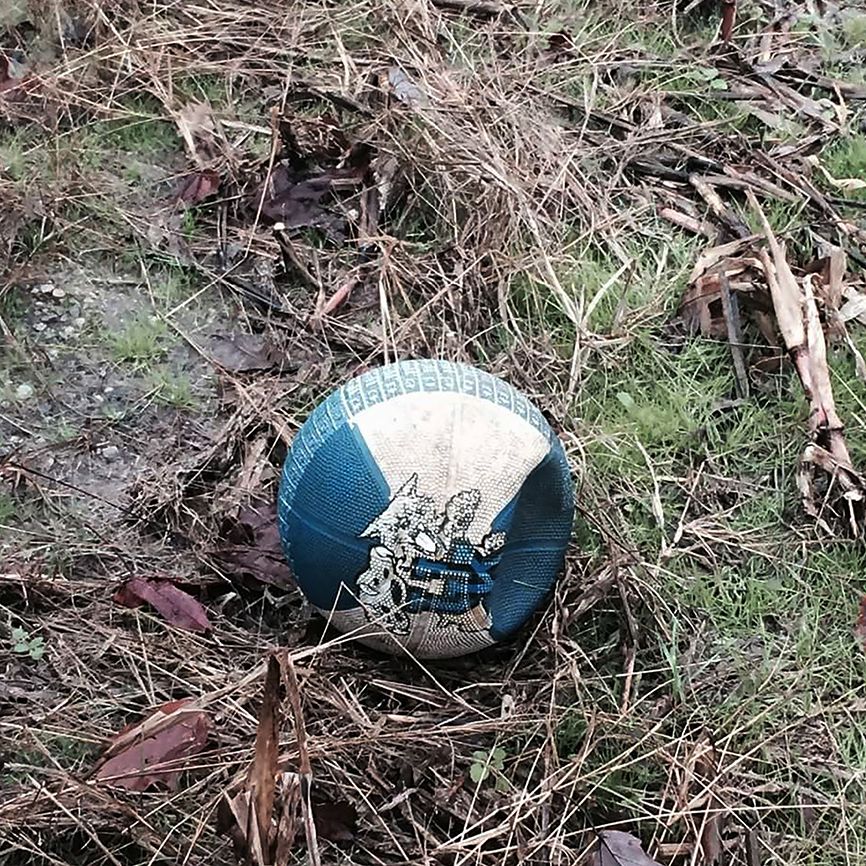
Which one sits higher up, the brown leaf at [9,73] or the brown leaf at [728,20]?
the brown leaf at [9,73]

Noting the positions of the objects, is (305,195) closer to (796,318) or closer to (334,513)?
(796,318)

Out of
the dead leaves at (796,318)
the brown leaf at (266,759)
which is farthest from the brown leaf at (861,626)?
the brown leaf at (266,759)

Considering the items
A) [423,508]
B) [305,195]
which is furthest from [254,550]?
[305,195]

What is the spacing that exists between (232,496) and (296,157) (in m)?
1.27

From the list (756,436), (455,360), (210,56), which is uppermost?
(210,56)

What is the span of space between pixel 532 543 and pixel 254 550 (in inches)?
23.8

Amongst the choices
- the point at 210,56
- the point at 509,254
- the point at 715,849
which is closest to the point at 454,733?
the point at 715,849

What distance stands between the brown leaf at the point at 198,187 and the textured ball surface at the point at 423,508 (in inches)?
51.4

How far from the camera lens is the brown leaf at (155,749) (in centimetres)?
202

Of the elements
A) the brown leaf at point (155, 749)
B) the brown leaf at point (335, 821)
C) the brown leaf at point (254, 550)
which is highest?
the brown leaf at point (155, 749)

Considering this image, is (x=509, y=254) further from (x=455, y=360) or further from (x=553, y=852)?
(x=553, y=852)

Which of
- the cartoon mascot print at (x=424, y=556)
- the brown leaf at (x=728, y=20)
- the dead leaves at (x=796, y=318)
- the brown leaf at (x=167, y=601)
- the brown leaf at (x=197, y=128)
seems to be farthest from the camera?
the brown leaf at (x=728, y=20)

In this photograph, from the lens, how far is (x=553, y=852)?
6.66ft

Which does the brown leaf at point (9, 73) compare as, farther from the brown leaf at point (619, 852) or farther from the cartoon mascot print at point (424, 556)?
the brown leaf at point (619, 852)
